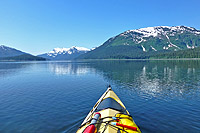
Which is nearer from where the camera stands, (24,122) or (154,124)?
(154,124)

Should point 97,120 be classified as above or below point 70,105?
above

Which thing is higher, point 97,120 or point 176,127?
point 97,120

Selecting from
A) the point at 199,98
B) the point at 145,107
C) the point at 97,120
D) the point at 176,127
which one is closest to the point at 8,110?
the point at 97,120

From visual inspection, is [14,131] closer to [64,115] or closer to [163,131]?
[64,115]

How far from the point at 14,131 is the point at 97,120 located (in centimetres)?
1074

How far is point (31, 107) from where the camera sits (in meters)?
21.7

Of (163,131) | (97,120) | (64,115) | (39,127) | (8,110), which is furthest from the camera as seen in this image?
(8,110)

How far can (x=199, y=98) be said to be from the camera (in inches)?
985

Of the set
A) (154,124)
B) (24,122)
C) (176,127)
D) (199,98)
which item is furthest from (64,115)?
(199,98)

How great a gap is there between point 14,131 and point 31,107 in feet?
25.2

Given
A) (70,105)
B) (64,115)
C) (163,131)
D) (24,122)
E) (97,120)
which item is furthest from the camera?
(70,105)

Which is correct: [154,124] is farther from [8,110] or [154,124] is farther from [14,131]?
[8,110]

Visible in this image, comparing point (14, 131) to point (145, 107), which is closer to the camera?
point (14, 131)

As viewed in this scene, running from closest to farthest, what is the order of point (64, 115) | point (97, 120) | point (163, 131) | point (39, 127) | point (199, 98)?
point (97, 120)
point (163, 131)
point (39, 127)
point (64, 115)
point (199, 98)
